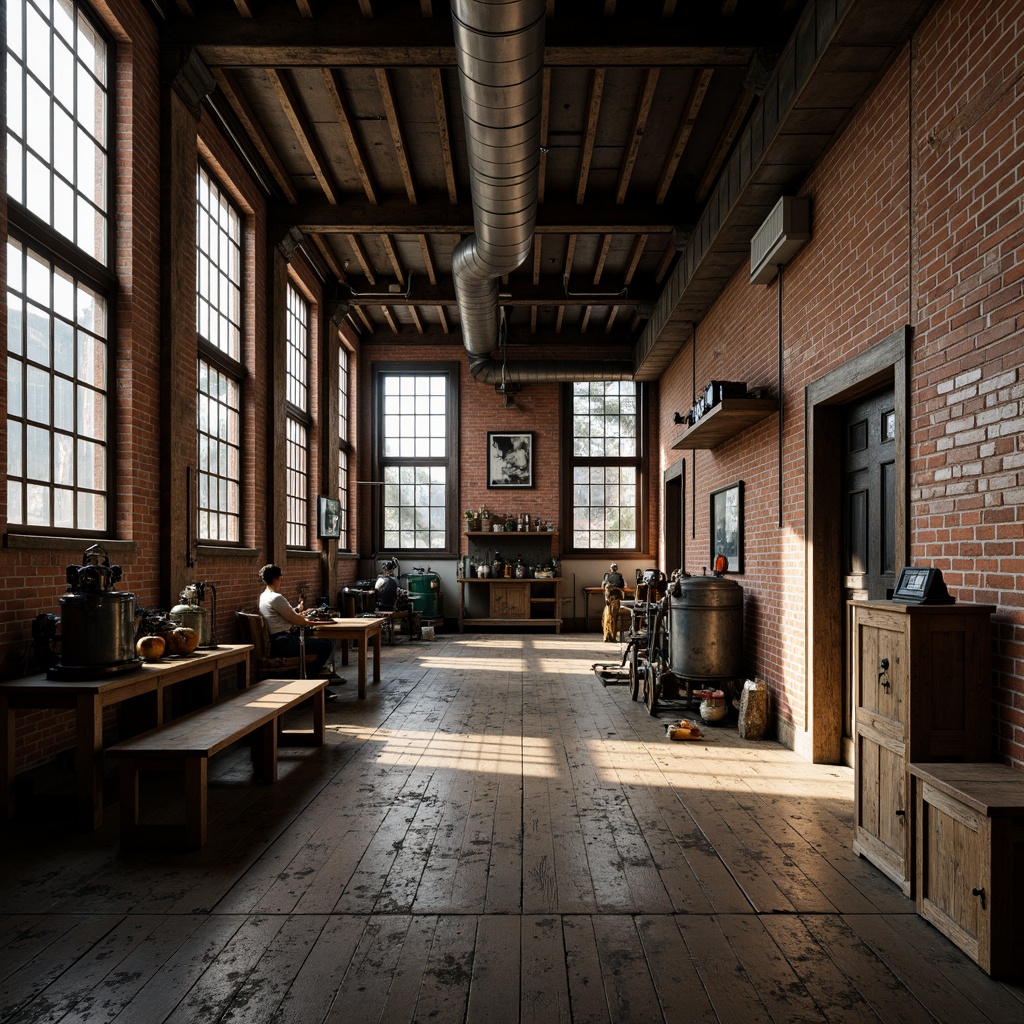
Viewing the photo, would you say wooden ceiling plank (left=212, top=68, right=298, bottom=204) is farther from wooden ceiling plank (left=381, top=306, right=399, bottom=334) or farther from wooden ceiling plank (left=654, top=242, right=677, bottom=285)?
wooden ceiling plank (left=654, top=242, right=677, bottom=285)

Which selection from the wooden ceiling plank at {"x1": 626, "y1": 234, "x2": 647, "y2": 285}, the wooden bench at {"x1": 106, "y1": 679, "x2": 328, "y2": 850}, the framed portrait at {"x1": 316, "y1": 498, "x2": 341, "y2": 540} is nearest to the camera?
the wooden bench at {"x1": 106, "y1": 679, "x2": 328, "y2": 850}

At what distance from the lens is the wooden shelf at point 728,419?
620cm

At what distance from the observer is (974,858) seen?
99.0 inches

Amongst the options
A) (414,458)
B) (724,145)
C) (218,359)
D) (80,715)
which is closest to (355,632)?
(218,359)

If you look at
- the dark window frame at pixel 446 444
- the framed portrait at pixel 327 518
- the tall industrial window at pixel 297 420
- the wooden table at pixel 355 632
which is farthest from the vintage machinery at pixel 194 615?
the dark window frame at pixel 446 444

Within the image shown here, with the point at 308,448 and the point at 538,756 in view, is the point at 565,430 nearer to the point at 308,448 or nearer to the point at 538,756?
the point at 308,448

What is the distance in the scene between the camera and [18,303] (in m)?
4.23

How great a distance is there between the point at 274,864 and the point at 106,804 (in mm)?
1402

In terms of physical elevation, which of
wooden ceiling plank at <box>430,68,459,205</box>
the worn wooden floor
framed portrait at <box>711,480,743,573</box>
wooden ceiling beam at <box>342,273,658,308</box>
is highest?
wooden ceiling plank at <box>430,68,459,205</box>

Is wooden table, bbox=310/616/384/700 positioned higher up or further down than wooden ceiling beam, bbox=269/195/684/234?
further down

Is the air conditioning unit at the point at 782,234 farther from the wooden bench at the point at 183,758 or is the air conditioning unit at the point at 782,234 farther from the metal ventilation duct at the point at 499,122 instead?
the wooden bench at the point at 183,758

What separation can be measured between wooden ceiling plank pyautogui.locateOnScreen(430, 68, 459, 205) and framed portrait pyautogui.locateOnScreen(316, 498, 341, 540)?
4.19 m

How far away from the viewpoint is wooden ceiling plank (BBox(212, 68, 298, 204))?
20.9 ft

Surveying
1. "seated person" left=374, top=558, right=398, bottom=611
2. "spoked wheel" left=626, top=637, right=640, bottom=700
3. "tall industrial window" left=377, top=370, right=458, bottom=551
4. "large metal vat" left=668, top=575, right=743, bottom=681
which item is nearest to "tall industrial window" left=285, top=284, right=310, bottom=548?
"seated person" left=374, top=558, right=398, bottom=611
